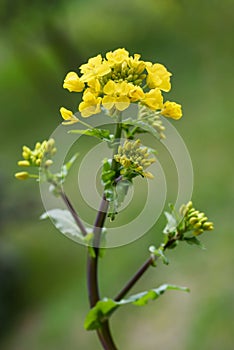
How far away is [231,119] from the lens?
1832 millimetres

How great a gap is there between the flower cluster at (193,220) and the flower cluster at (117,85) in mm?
94

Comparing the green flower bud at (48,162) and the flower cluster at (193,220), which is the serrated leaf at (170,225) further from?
the green flower bud at (48,162)

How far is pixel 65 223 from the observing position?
502mm

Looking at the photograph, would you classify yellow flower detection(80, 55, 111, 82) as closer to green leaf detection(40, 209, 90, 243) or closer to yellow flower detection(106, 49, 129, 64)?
yellow flower detection(106, 49, 129, 64)

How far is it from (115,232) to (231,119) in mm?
1450

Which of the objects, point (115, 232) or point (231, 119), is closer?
point (115, 232)

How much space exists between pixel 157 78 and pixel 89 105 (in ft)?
0.21

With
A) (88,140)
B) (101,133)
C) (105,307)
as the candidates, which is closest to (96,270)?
(105,307)

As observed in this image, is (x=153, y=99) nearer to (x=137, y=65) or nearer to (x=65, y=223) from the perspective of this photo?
(x=137, y=65)

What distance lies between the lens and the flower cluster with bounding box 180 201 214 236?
0.46 metres

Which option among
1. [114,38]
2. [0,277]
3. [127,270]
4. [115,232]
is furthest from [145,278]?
[115,232]

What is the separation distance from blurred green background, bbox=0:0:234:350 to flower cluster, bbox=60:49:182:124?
97 cm

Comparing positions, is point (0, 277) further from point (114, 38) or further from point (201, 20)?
point (201, 20)

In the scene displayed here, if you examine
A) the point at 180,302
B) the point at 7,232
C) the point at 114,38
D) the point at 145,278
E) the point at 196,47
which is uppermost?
the point at 114,38
